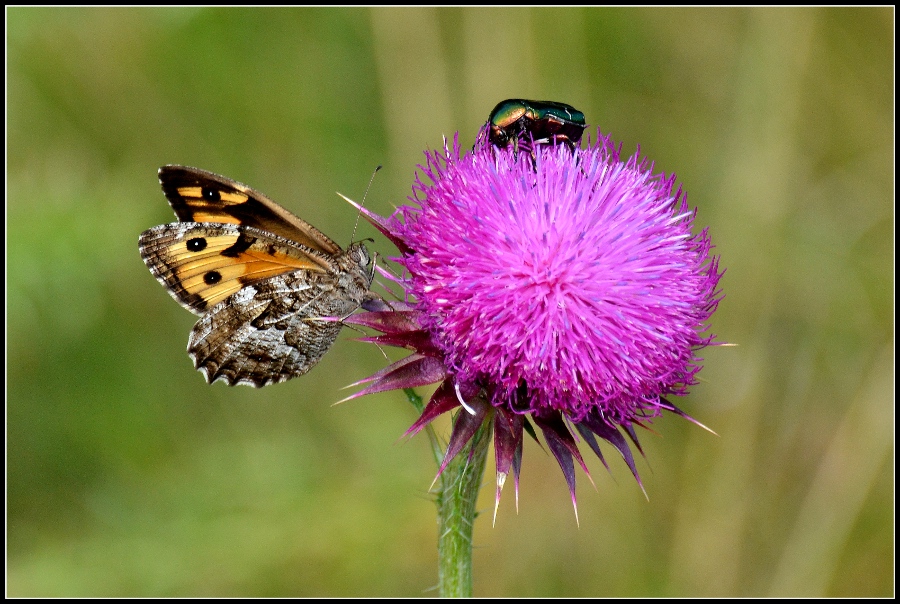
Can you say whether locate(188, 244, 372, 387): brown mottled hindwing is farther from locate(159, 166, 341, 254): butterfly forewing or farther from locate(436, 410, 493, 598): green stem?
locate(436, 410, 493, 598): green stem

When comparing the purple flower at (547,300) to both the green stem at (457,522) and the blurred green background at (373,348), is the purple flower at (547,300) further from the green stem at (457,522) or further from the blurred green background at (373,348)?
the blurred green background at (373,348)

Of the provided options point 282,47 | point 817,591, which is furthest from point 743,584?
point 282,47

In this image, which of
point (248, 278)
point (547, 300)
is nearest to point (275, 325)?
point (248, 278)

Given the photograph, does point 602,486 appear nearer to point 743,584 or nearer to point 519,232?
point 743,584

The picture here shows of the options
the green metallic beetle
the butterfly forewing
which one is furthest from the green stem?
the green metallic beetle

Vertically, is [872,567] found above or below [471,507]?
below

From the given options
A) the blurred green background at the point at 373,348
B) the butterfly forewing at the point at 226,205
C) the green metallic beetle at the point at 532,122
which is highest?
the green metallic beetle at the point at 532,122

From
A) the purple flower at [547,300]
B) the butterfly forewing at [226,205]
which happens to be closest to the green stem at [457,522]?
the purple flower at [547,300]
